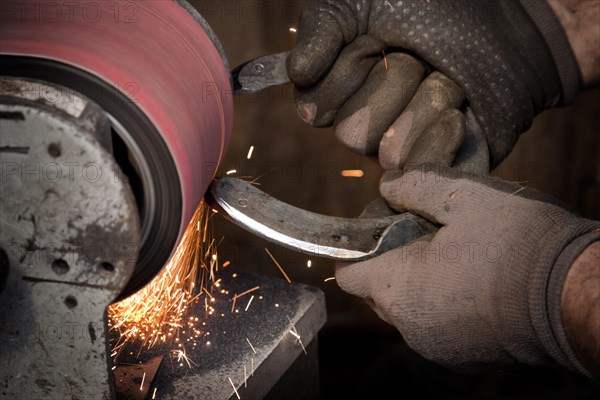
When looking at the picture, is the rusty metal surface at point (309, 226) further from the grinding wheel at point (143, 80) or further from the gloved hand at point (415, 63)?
the gloved hand at point (415, 63)

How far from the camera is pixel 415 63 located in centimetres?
179

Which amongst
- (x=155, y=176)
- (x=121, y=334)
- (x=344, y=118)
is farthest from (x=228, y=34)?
(x=155, y=176)

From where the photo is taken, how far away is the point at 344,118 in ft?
5.93

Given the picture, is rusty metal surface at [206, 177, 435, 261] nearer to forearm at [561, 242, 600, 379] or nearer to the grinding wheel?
the grinding wheel

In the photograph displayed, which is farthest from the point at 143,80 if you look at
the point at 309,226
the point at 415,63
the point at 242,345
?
the point at 415,63

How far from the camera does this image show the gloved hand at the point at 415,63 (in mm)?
1723

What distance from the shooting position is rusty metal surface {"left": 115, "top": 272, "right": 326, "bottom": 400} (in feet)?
4.92

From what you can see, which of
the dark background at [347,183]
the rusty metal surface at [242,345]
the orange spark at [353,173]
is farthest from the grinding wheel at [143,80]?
the orange spark at [353,173]

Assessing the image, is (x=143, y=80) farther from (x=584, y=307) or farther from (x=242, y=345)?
(x=584, y=307)

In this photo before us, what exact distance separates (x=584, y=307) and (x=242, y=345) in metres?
0.76

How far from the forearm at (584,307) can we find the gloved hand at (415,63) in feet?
1.82

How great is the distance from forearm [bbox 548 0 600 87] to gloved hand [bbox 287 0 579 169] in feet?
0.13

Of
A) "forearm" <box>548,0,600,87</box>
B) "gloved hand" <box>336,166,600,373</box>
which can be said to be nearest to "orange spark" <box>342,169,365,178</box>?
"forearm" <box>548,0,600,87</box>

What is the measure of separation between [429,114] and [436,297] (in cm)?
52
